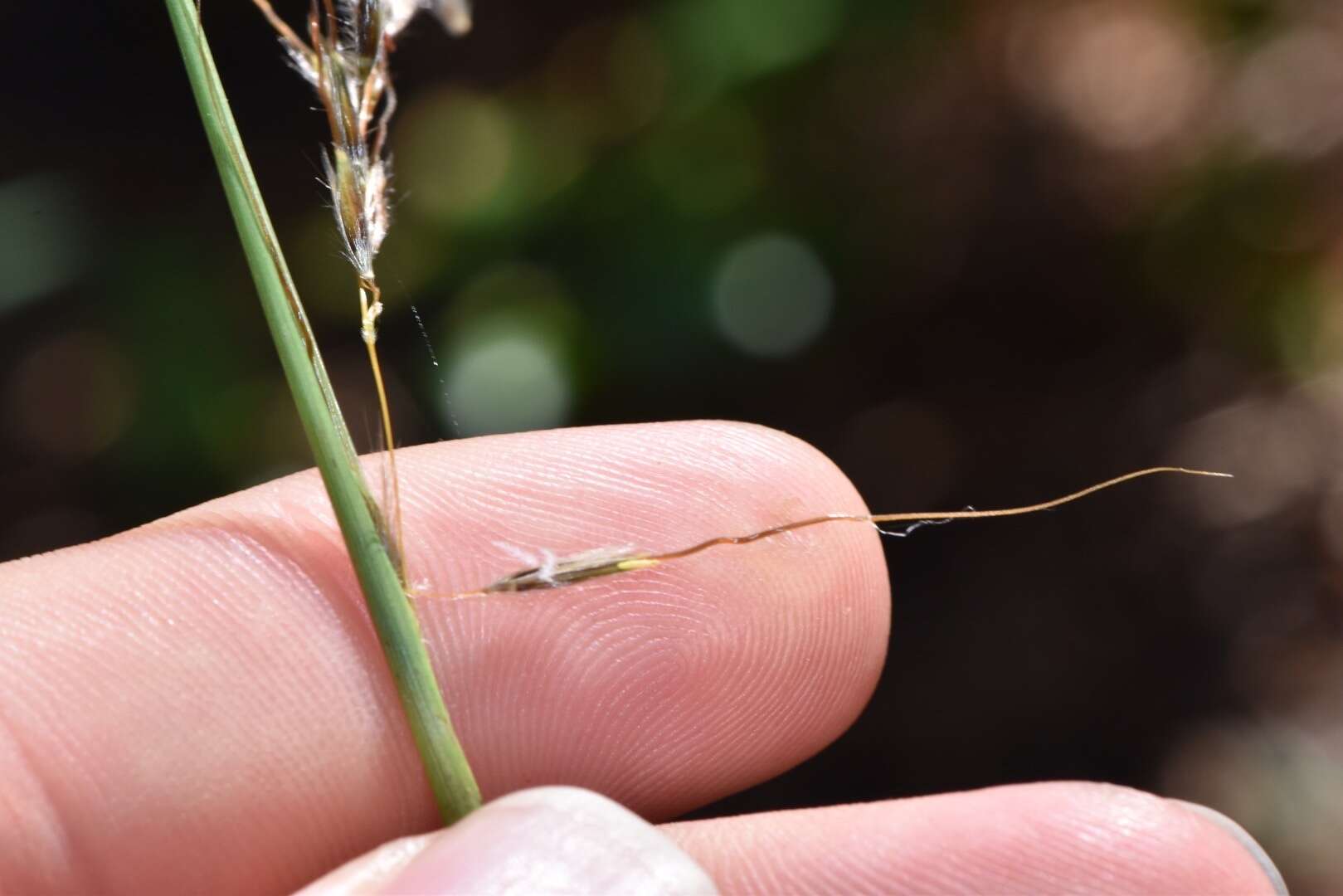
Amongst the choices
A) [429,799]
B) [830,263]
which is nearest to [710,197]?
[830,263]

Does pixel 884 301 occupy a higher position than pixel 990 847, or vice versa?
pixel 884 301

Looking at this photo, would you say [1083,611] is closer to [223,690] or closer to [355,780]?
[355,780]

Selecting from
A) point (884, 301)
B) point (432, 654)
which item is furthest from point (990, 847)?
point (884, 301)

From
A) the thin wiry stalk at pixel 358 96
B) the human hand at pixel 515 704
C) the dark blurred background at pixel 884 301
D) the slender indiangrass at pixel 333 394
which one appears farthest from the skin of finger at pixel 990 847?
the dark blurred background at pixel 884 301

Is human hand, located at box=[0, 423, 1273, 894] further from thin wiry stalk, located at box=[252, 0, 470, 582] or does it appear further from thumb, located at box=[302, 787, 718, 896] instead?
thin wiry stalk, located at box=[252, 0, 470, 582]

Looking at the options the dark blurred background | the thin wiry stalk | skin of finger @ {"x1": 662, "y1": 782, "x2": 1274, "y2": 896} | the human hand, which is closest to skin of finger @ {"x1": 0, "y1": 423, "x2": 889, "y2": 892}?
the human hand

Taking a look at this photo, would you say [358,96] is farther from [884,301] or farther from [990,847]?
[884,301]
